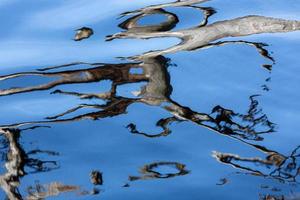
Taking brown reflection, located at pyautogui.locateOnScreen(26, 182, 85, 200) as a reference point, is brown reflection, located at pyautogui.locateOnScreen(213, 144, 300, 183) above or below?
above

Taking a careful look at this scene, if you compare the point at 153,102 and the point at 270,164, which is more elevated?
the point at 153,102

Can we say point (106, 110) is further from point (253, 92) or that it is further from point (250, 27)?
point (250, 27)

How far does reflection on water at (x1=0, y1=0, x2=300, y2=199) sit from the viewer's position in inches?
84.1

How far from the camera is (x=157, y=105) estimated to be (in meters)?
2.47

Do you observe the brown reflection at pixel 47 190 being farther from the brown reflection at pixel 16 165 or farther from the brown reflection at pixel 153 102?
the brown reflection at pixel 153 102

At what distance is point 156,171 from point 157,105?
0.38 meters

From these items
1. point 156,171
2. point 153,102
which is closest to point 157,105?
point 153,102

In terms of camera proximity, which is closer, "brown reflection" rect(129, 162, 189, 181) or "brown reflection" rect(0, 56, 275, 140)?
"brown reflection" rect(129, 162, 189, 181)

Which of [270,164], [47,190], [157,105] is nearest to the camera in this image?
[47,190]

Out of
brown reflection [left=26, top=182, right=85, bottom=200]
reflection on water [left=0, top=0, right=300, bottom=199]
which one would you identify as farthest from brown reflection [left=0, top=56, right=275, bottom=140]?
brown reflection [left=26, top=182, right=85, bottom=200]

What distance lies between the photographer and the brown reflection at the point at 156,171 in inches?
83.3

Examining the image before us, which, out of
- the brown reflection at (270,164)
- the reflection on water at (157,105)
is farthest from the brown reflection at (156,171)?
the brown reflection at (270,164)

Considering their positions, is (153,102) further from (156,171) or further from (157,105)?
(156,171)

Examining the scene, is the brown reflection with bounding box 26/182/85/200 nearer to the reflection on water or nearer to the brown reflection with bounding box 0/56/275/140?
the reflection on water
